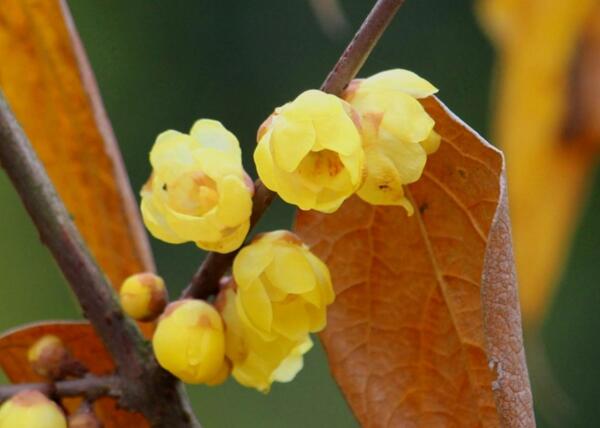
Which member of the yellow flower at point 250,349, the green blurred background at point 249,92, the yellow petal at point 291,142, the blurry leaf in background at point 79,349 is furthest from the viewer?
the green blurred background at point 249,92

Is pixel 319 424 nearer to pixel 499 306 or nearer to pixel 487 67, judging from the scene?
pixel 487 67

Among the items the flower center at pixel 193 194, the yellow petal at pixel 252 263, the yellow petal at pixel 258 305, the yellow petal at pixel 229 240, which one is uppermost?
the flower center at pixel 193 194

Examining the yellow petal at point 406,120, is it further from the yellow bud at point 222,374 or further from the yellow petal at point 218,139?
the yellow bud at point 222,374

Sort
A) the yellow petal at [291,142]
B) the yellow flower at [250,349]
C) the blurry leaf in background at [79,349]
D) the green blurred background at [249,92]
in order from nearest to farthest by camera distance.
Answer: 1. the yellow petal at [291,142]
2. the yellow flower at [250,349]
3. the blurry leaf in background at [79,349]
4. the green blurred background at [249,92]

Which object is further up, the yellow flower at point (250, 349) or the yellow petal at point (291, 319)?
the yellow petal at point (291, 319)

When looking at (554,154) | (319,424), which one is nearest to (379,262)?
(554,154)

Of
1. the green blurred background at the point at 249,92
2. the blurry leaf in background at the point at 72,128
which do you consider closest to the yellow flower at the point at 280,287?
the blurry leaf in background at the point at 72,128
